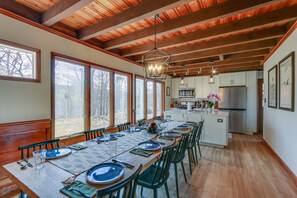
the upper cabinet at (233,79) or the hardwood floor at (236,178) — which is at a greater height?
the upper cabinet at (233,79)

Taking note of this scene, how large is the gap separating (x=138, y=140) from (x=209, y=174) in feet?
5.05

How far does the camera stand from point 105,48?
346 centimetres

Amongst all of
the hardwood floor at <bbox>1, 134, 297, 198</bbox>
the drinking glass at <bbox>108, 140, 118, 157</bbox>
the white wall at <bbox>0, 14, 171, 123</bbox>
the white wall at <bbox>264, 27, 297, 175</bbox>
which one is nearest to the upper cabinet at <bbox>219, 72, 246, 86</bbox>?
the white wall at <bbox>264, 27, 297, 175</bbox>

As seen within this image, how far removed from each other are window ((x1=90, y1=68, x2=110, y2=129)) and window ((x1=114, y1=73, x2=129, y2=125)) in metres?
0.29

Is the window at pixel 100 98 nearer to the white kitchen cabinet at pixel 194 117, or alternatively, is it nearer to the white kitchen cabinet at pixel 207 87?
the white kitchen cabinet at pixel 194 117

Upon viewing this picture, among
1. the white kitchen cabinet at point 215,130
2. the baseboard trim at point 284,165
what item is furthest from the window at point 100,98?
the baseboard trim at point 284,165

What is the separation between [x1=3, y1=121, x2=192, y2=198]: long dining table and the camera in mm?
1014

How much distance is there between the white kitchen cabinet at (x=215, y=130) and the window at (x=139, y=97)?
2035 mm

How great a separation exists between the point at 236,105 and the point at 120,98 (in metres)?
4.51

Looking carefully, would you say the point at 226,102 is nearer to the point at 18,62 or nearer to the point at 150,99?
the point at 150,99

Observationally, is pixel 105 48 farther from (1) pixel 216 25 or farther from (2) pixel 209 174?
(2) pixel 209 174

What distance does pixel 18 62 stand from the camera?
7.20ft

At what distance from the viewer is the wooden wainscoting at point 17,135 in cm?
200

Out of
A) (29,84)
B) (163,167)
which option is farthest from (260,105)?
(29,84)
